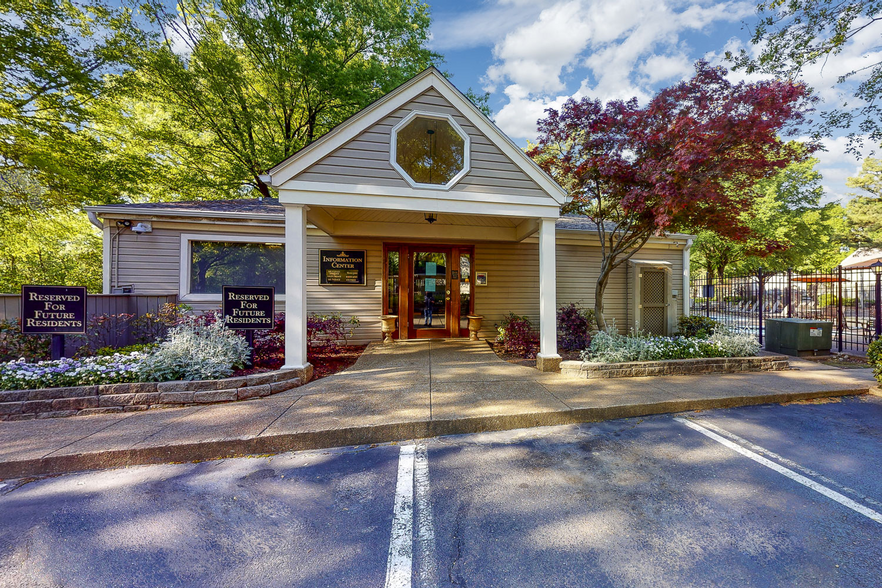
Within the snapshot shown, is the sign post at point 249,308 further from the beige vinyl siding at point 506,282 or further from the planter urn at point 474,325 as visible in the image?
the beige vinyl siding at point 506,282

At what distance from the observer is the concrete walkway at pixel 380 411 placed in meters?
3.10

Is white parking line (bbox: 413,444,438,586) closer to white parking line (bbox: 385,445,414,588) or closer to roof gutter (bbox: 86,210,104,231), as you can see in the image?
white parking line (bbox: 385,445,414,588)

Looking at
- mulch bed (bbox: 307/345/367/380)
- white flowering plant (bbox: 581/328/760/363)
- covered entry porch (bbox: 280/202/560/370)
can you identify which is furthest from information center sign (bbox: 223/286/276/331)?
white flowering plant (bbox: 581/328/760/363)

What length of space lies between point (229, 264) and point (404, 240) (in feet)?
13.0

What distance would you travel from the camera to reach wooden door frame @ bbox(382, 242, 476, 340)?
26.1ft

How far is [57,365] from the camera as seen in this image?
433 centimetres

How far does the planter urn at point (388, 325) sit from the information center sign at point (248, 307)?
9.42 feet

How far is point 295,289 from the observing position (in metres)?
4.91

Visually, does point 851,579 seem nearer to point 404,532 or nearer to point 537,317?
point 404,532

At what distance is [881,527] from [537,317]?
6.61 meters

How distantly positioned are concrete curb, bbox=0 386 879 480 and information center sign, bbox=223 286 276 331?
2239mm

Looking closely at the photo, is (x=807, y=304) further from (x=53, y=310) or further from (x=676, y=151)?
(x=53, y=310)

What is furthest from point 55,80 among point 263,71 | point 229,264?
point 229,264

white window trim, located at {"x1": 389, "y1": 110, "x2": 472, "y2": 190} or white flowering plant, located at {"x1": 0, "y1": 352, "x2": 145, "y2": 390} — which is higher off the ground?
white window trim, located at {"x1": 389, "y1": 110, "x2": 472, "y2": 190}
